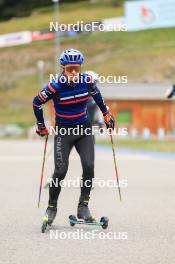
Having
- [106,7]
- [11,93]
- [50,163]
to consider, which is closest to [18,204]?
[50,163]

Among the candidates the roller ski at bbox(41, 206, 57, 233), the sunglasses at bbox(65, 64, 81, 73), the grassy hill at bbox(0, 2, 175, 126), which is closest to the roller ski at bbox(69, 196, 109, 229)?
the roller ski at bbox(41, 206, 57, 233)

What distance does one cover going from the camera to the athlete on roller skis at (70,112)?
921cm

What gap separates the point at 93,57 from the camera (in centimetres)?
8162

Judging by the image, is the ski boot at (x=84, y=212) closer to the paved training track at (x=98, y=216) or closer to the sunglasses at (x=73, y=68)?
the paved training track at (x=98, y=216)

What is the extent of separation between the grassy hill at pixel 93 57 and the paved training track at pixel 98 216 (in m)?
49.7

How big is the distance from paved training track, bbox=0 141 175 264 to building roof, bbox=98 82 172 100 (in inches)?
1539

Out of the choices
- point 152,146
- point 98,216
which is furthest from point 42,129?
point 152,146

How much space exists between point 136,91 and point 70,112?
49216 mm

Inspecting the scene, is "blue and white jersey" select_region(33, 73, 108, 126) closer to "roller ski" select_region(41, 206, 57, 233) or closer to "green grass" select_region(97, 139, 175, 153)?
"roller ski" select_region(41, 206, 57, 233)

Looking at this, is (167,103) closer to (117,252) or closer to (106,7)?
(106,7)

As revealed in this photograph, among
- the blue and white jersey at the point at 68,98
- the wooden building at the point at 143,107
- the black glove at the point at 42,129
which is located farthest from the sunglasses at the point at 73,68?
the wooden building at the point at 143,107

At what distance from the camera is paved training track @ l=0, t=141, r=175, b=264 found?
7580mm

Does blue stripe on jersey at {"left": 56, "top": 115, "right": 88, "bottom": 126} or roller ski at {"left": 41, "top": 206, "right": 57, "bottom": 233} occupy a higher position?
blue stripe on jersey at {"left": 56, "top": 115, "right": 88, "bottom": 126}

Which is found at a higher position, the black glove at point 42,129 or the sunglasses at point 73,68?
the sunglasses at point 73,68
